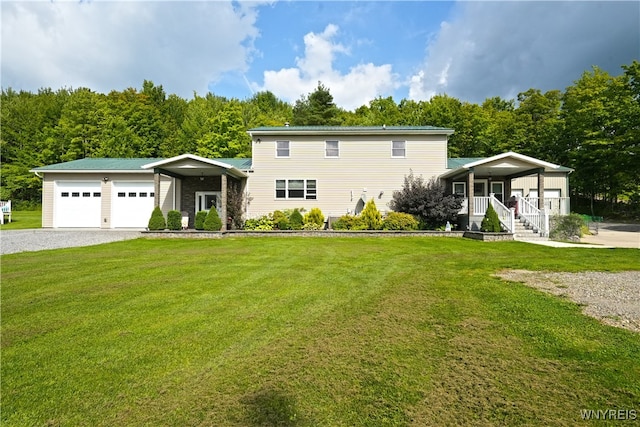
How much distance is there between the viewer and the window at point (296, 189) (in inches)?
778

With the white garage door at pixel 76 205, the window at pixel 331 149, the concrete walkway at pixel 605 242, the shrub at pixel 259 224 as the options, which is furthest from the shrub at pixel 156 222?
the concrete walkway at pixel 605 242

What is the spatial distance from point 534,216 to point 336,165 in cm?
1049

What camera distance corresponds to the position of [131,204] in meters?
19.8

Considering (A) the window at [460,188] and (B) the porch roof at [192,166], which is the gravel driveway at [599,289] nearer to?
(A) the window at [460,188]

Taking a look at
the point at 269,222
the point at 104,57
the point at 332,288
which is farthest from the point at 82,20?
the point at 332,288

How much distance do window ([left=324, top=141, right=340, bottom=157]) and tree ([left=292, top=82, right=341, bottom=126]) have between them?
19.6m

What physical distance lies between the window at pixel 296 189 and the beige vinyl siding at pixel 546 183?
44.5ft

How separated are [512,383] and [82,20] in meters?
16.5

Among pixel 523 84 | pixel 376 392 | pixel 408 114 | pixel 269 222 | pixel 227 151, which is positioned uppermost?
pixel 523 84

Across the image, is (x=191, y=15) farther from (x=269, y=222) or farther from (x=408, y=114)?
(x=408, y=114)

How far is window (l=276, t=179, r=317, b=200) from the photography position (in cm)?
1977

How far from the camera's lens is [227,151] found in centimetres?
3441

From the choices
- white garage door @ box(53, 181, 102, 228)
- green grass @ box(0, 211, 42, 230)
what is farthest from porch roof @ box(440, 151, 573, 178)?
green grass @ box(0, 211, 42, 230)

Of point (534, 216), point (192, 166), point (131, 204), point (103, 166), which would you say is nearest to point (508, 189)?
point (534, 216)
